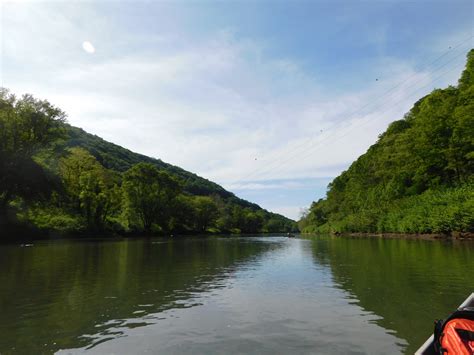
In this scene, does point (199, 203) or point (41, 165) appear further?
point (199, 203)

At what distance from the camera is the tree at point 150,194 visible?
112m

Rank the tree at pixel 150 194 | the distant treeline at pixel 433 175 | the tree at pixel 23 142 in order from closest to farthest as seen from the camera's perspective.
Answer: the distant treeline at pixel 433 175
the tree at pixel 23 142
the tree at pixel 150 194

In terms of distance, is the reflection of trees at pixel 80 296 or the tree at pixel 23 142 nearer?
the reflection of trees at pixel 80 296

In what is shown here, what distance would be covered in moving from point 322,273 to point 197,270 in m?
8.71

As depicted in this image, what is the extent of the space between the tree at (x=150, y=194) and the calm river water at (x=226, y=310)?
90.6 m

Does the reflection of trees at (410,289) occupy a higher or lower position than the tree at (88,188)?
lower

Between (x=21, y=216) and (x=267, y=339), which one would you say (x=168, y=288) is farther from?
(x=21, y=216)

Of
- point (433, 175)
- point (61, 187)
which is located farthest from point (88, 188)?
point (433, 175)

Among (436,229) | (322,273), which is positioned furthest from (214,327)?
(436,229)

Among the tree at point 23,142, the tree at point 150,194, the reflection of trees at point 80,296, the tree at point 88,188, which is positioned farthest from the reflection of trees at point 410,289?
the tree at point 150,194

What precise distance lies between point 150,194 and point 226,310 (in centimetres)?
10789

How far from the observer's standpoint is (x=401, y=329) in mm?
10719

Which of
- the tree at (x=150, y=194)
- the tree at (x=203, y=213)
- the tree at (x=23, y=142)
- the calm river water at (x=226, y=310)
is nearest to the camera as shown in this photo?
the calm river water at (x=226, y=310)

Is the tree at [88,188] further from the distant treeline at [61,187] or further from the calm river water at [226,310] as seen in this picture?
the calm river water at [226,310]
